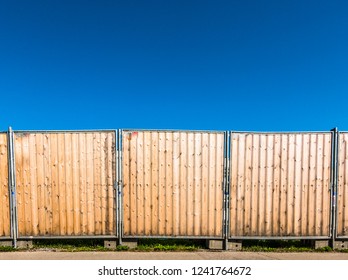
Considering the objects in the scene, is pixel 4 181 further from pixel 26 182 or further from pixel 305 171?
pixel 305 171

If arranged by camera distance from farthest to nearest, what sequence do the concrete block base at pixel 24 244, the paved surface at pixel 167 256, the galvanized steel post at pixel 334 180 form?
the concrete block base at pixel 24 244
the galvanized steel post at pixel 334 180
the paved surface at pixel 167 256

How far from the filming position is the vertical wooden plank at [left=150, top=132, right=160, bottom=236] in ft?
16.0

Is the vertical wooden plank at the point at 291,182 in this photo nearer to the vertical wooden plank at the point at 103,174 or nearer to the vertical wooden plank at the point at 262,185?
the vertical wooden plank at the point at 262,185

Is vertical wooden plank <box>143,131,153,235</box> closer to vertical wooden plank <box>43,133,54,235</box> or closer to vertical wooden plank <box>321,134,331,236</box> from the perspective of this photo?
vertical wooden plank <box>43,133,54,235</box>

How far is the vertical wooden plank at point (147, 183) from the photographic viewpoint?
488cm

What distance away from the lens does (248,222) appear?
491 centimetres

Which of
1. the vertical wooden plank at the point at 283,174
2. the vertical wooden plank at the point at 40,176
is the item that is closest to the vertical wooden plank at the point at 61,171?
the vertical wooden plank at the point at 40,176

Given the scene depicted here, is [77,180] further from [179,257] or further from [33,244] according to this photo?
[179,257]

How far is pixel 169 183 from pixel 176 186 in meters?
0.17

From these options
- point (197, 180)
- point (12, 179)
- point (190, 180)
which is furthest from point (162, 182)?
point (12, 179)

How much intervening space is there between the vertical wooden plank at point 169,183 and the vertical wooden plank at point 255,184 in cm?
181

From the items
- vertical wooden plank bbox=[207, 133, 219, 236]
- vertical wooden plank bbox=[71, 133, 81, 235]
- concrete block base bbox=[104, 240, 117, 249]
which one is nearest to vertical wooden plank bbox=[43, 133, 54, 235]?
vertical wooden plank bbox=[71, 133, 81, 235]

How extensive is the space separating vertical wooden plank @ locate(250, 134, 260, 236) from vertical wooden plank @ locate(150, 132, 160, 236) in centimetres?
213
